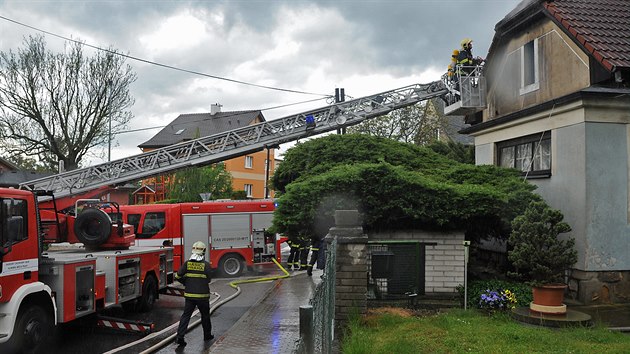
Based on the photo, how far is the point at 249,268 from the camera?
19484 mm

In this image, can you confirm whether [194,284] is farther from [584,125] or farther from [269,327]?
[584,125]

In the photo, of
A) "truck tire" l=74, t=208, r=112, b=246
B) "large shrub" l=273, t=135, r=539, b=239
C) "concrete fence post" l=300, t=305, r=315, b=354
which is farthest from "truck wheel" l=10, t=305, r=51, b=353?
"concrete fence post" l=300, t=305, r=315, b=354

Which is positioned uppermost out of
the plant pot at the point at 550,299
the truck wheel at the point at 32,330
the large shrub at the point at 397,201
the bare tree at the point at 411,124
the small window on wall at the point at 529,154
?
the bare tree at the point at 411,124

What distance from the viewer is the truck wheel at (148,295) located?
38.5ft

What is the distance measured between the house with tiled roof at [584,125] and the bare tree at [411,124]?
2004 cm

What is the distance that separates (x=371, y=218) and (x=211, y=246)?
8.85 metres

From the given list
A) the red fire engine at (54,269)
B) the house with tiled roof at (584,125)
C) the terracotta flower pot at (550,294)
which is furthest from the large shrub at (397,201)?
the red fire engine at (54,269)

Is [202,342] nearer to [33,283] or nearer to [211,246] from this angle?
[33,283]

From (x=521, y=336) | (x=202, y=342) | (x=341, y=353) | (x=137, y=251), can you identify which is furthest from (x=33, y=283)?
(x=521, y=336)

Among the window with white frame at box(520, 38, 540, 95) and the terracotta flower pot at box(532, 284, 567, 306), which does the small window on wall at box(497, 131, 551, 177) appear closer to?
the window with white frame at box(520, 38, 540, 95)

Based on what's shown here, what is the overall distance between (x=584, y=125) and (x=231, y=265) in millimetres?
11590

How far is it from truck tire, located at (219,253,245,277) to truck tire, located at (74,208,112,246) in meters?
7.20

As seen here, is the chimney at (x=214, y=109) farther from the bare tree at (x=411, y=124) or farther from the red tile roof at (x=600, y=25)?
the red tile roof at (x=600, y=25)

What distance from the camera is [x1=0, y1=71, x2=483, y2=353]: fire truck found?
7.72 metres
